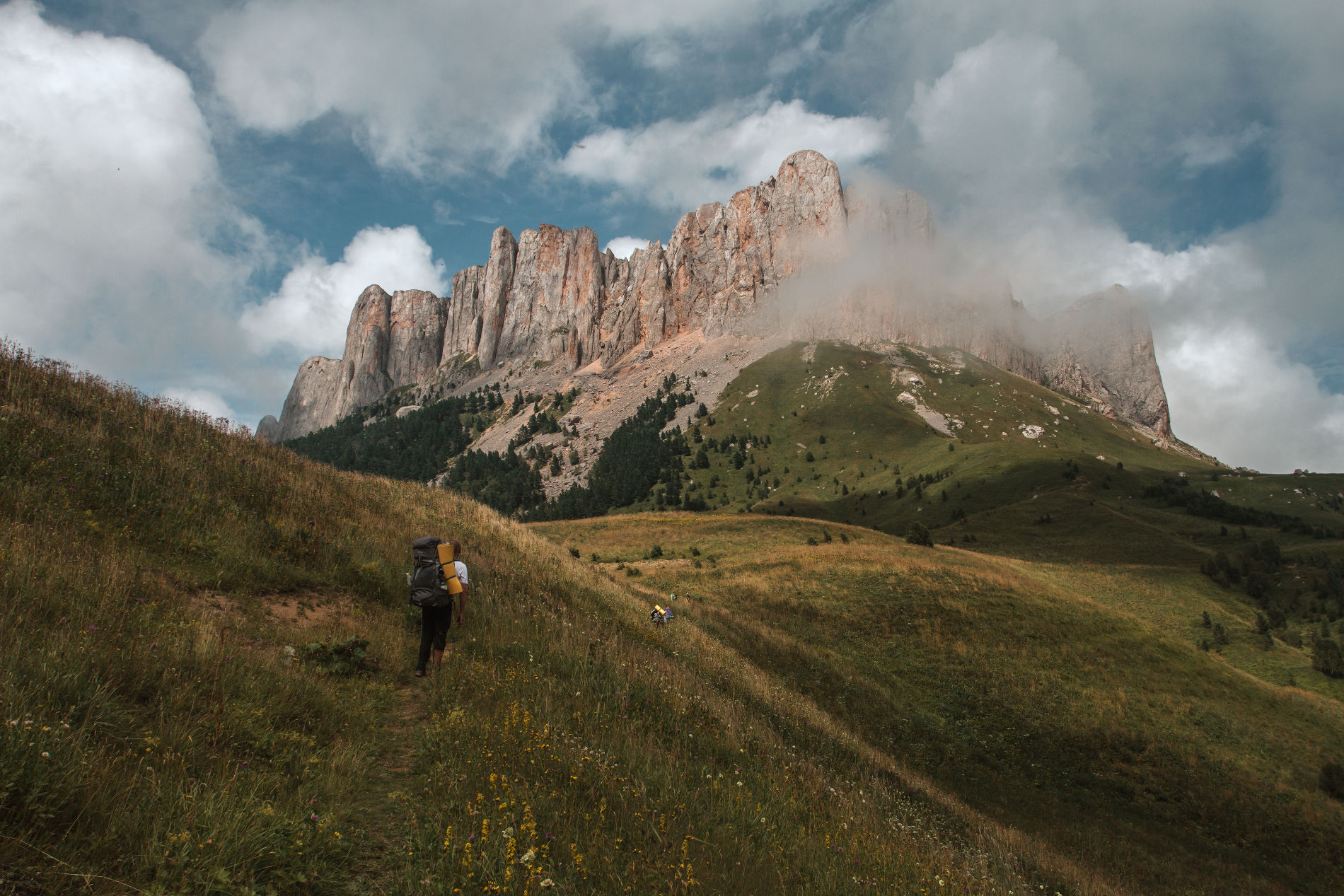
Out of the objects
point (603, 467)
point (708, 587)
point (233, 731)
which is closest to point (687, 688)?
point (233, 731)

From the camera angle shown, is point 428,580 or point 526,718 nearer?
point 526,718

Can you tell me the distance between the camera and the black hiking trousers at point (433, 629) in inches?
305

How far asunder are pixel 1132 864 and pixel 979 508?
79.3 m

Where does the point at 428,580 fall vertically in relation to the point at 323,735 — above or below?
above

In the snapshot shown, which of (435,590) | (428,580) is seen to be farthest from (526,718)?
(428,580)

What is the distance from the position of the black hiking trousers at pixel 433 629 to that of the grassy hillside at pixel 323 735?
36 centimetres

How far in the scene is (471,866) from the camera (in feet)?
12.6

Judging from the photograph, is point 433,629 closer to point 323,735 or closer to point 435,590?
point 435,590

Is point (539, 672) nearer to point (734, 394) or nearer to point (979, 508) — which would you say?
point (979, 508)

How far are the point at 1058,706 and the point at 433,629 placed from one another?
2254 centimetres

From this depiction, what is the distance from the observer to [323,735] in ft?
17.6

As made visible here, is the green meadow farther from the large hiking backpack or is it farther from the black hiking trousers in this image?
the large hiking backpack

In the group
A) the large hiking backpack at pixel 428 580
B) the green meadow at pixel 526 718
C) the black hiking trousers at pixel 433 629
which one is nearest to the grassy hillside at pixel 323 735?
the green meadow at pixel 526 718

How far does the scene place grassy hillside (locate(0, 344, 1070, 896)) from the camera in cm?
344
